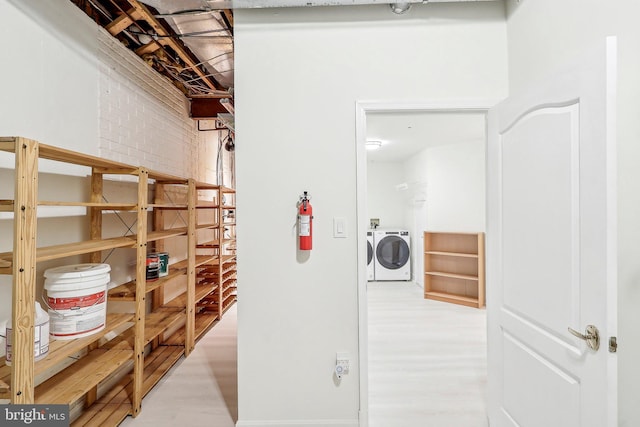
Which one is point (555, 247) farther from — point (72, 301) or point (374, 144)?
point (374, 144)

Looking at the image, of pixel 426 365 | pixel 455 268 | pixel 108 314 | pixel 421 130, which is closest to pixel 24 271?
pixel 108 314

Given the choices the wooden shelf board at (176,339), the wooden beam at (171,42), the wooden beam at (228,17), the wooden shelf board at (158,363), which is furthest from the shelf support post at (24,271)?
the wooden shelf board at (176,339)

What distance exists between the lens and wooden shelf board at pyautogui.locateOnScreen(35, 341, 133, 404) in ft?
4.70

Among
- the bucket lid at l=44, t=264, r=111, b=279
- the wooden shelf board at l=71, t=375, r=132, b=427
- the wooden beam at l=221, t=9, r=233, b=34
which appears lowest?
the wooden shelf board at l=71, t=375, r=132, b=427

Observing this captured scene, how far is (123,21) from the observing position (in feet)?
6.58

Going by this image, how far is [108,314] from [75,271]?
1.84ft

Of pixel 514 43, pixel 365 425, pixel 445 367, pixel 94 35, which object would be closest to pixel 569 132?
pixel 514 43

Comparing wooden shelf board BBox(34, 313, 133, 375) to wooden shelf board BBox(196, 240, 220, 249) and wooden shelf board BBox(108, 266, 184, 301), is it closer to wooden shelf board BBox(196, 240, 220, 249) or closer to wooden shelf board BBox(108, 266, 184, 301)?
wooden shelf board BBox(108, 266, 184, 301)

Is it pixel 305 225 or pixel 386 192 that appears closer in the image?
pixel 305 225

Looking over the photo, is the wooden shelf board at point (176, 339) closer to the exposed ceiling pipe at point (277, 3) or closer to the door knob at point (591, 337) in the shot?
the exposed ceiling pipe at point (277, 3)

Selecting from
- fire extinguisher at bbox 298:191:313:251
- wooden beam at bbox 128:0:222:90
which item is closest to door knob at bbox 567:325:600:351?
fire extinguisher at bbox 298:191:313:251

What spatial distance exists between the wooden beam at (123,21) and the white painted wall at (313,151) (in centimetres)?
83

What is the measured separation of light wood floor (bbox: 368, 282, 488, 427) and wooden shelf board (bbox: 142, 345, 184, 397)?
164cm

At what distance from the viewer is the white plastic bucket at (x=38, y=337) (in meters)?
1.23
